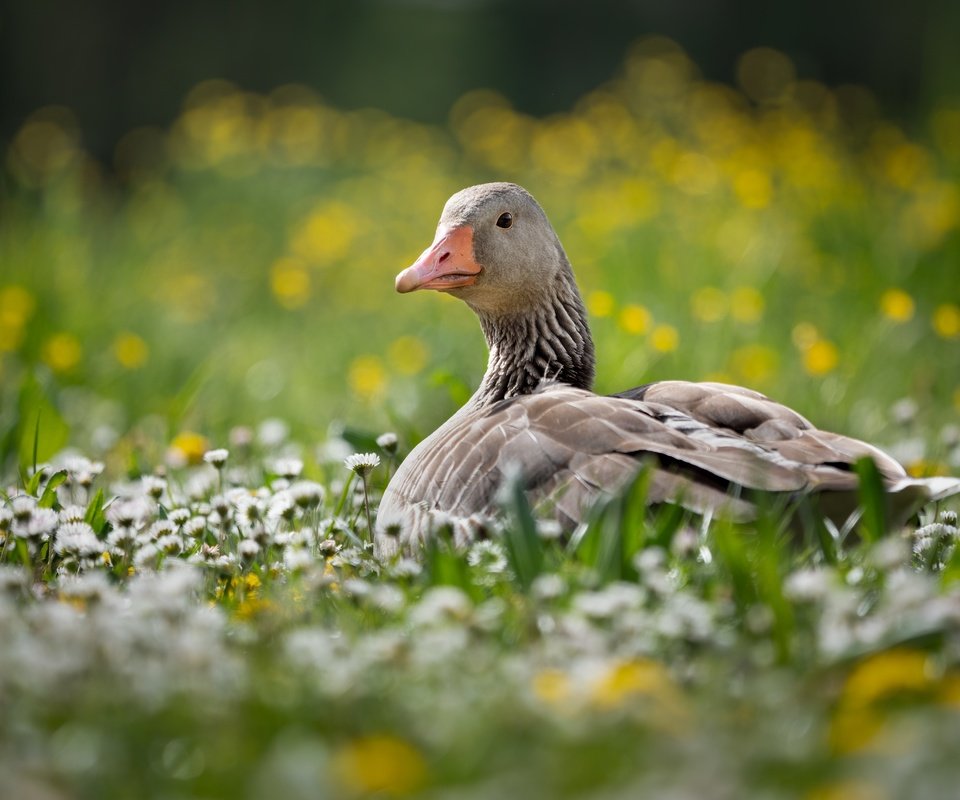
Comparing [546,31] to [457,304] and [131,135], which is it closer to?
[131,135]

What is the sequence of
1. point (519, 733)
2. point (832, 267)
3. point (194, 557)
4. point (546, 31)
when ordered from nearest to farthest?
point (519, 733), point (194, 557), point (832, 267), point (546, 31)

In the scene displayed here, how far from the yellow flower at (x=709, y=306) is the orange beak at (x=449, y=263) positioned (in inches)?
88.9

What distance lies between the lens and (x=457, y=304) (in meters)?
8.02

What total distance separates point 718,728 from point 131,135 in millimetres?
14972

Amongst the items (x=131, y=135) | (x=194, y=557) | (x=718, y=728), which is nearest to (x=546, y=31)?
(x=131, y=135)

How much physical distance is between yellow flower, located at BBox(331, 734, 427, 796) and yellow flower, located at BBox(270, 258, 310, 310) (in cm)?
547

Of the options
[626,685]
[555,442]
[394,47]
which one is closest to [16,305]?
[555,442]

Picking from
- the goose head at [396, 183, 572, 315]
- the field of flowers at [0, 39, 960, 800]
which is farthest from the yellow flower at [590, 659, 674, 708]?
the goose head at [396, 183, 572, 315]

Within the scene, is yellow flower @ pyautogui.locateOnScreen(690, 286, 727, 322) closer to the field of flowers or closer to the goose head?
the field of flowers

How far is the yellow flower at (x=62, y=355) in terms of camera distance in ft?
20.6

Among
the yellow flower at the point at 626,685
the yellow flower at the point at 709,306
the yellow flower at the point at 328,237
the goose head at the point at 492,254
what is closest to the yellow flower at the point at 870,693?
the yellow flower at the point at 626,685

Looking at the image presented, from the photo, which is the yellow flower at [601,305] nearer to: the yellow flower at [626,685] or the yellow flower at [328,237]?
the yellow flower at [626,685]

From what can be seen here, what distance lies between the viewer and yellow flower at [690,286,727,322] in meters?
6.16

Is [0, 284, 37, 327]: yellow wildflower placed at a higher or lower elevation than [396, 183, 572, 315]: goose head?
higher
